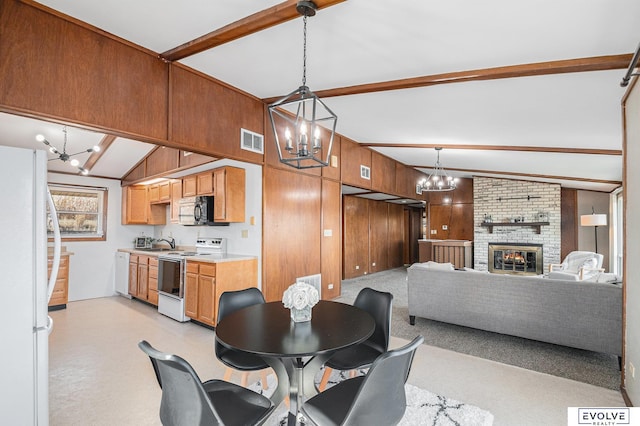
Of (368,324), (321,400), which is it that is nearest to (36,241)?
(321,400)

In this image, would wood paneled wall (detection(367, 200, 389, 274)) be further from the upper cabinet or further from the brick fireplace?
the upper cabinet

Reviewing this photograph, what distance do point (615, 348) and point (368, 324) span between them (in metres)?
2.74

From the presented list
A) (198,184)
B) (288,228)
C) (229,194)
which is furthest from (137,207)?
(288,228)

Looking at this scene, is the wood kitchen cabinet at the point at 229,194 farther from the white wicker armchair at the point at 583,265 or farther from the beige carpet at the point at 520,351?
the white wicker armchair at the point at 583,265

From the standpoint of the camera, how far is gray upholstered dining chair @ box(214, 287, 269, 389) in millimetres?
2076

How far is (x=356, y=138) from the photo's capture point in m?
5.65

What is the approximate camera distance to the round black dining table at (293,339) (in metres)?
1.60

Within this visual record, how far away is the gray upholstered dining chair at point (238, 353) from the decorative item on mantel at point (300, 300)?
374 millimetres

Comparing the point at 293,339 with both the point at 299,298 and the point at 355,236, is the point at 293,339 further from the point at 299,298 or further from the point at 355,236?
the point at 355,236

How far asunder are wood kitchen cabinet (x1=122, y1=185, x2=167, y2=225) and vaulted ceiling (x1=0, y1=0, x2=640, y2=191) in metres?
1.82

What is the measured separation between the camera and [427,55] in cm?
269

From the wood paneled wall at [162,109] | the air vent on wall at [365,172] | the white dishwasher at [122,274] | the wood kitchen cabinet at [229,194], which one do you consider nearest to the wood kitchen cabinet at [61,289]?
the white dishwasher at [122,274]

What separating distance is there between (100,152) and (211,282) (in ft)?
10.2

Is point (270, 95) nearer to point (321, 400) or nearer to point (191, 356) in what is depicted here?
point (191, 356)
